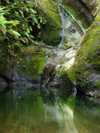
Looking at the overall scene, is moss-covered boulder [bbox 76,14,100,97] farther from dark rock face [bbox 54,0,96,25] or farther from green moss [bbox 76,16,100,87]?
dark rock face [bbox 54,0,96,25]

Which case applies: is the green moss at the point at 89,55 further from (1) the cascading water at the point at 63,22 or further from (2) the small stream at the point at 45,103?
(1) the cascading water at the point at 63,22

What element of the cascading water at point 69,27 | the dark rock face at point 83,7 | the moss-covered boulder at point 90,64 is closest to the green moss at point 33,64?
the cascading water at point 69,27

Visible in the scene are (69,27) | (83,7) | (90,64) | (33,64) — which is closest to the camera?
(90,64)

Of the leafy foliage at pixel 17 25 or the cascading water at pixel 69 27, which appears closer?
the leafy foliage at pixel 17 25

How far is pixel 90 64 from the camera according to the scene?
217 inches

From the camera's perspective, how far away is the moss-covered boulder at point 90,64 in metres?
5.28

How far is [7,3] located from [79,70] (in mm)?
4964

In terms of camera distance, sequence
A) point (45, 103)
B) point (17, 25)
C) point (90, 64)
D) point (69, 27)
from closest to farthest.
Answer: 1. point (45, 103)
2. point (90, 64)
3. point (17, 25)
4. point (69, 27)

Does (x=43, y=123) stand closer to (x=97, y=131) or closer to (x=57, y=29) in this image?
(x=97, y=131)

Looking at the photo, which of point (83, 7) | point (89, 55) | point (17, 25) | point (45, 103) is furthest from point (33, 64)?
point (83, 7)

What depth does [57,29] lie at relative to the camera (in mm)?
9883

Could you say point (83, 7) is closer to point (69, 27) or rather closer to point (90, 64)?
point (69, 27)

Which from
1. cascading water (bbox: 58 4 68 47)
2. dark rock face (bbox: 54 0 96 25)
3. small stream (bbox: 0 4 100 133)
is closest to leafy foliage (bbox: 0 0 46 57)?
small stream (bbox: 0 4 100 133)

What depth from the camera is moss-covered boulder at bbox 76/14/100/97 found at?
5.28 m
